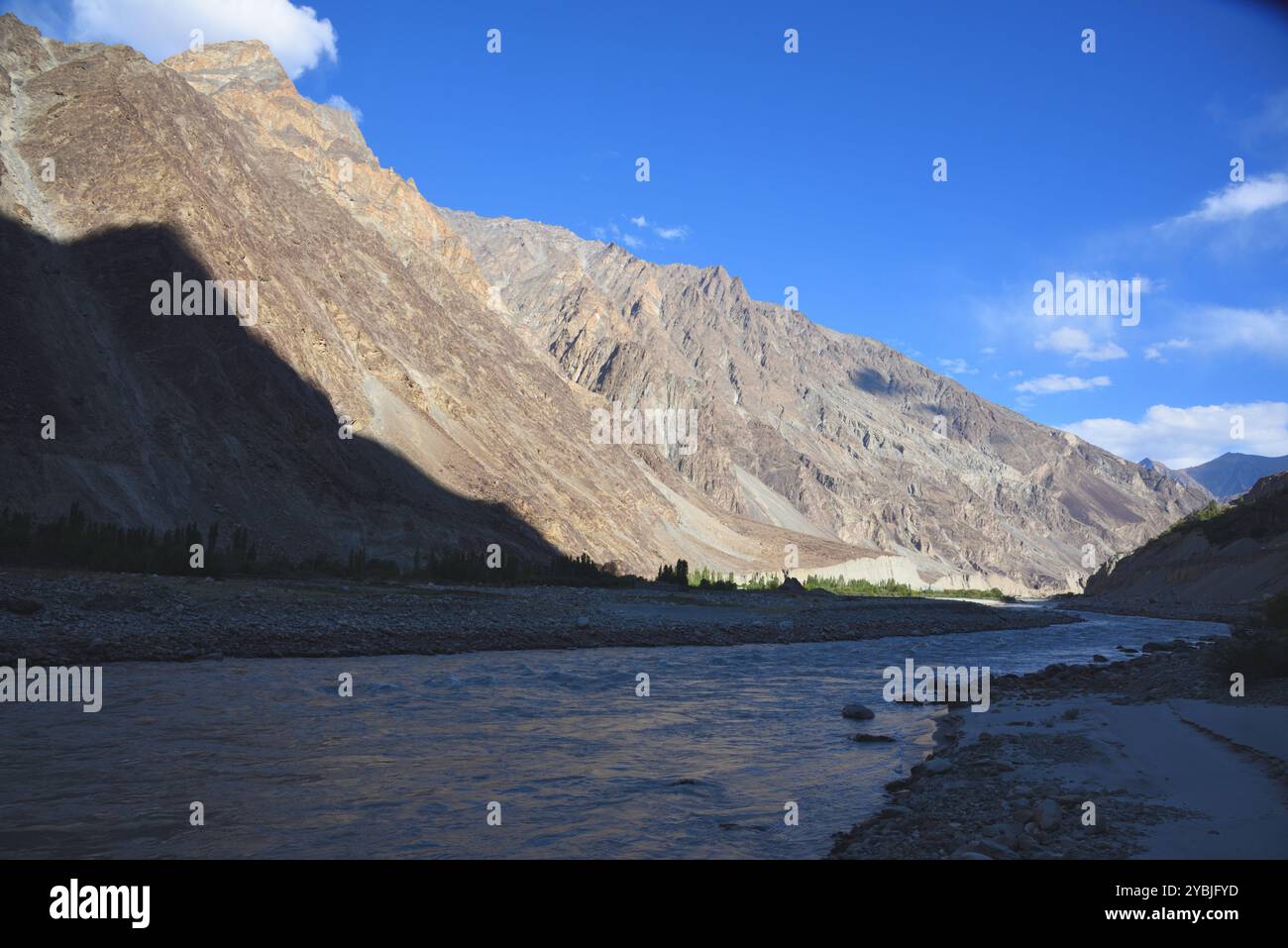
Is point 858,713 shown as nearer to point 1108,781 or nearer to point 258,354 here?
point 1108,781

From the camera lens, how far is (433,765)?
1216 cm

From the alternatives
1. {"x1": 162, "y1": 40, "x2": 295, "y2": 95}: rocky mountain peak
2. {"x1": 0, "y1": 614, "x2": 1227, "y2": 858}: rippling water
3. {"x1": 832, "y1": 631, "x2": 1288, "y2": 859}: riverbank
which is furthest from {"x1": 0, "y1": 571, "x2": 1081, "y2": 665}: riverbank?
{"x1": 162, "y1": 40, "x2": 295, "y2": 95}: rocky mountain peak

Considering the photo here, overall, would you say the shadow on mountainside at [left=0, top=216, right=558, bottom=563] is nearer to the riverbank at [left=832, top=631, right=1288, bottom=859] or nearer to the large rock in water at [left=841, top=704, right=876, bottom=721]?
the large rock in water at [left=841, top=704, right=876, bottom=721]

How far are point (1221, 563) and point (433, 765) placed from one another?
78225 millimetres

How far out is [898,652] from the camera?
3469cm

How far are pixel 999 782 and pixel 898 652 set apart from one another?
986 inches

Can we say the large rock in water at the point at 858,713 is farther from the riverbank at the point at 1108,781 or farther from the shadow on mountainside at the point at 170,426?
the shadow on mountainside at the point at 170,426

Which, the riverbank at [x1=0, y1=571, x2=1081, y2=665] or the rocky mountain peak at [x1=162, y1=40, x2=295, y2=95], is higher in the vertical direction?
the rocky mountain peak at [x1=162, y1=40, x2=295, y2=95]

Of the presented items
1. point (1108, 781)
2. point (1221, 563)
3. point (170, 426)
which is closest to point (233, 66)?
point (170, 426)

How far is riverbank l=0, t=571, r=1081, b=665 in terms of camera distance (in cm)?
2270

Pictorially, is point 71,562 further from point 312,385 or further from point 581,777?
point 312,385

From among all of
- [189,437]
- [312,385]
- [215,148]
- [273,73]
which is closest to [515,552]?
[312,385]

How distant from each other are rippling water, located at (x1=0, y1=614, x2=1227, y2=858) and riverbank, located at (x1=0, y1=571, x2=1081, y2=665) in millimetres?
2701
